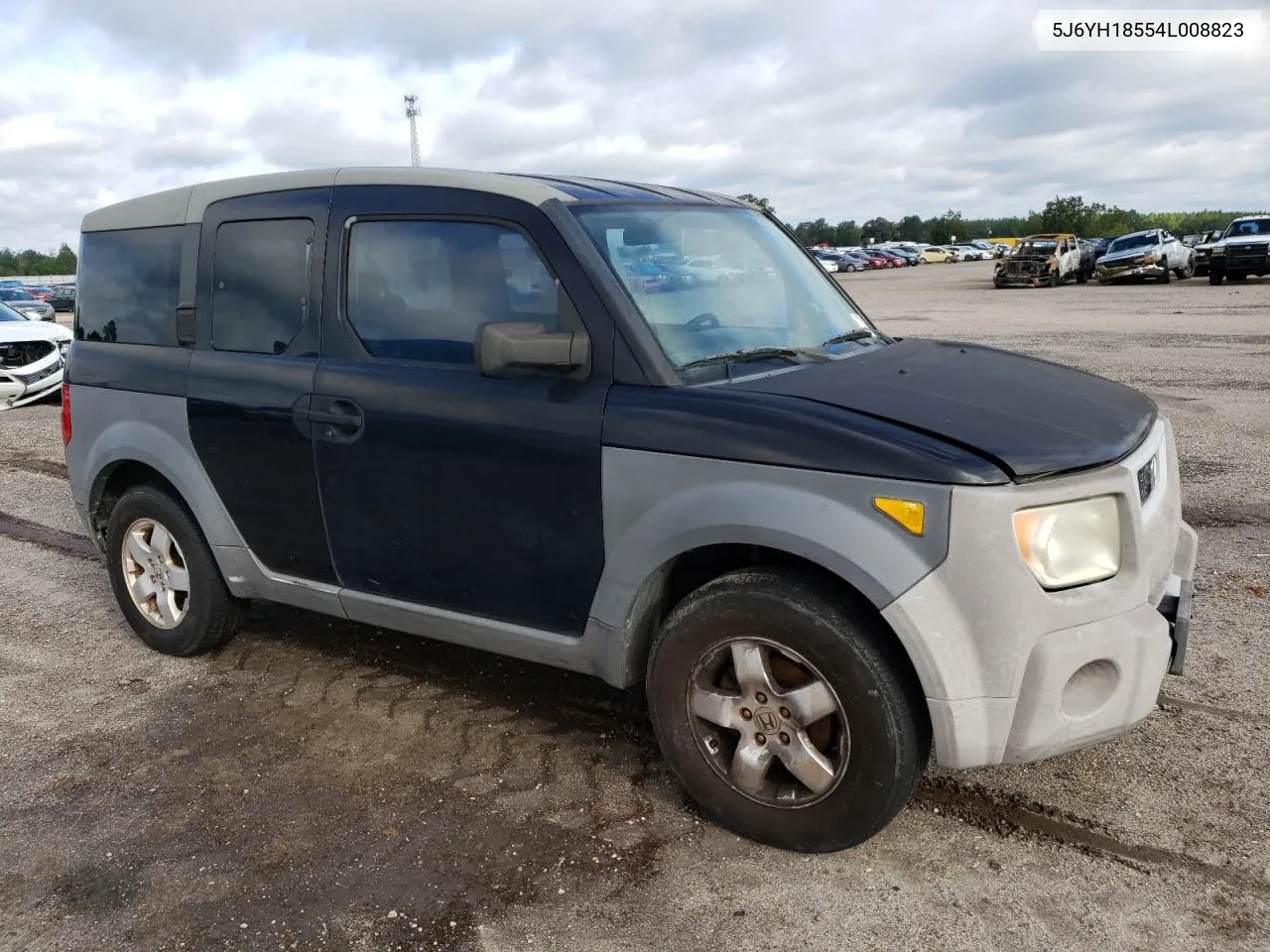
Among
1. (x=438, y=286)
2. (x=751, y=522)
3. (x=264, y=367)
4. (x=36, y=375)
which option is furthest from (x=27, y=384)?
(x=751, y=522)

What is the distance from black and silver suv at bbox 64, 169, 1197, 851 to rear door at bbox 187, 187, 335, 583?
14mm

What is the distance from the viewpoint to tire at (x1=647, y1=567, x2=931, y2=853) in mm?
2844

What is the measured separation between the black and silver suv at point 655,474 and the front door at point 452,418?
0.4 inches

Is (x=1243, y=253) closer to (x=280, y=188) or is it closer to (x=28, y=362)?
(x=28, y=362)

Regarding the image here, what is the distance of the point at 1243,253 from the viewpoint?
2939 centimetres

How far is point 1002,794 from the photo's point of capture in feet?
11.1

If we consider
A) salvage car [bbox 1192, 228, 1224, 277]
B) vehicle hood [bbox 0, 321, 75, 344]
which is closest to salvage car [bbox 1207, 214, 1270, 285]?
salvage car [bbox 1192, 228, 1224, 277]

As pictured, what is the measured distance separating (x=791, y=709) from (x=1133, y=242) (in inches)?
1356

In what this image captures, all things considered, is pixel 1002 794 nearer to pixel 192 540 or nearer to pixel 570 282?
pixel 570 282

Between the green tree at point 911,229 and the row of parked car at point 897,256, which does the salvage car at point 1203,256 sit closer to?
the row of parked car at point 897,256

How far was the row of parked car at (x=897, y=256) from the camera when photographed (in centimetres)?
6926

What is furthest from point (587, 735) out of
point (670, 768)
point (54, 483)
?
point (54, 483)

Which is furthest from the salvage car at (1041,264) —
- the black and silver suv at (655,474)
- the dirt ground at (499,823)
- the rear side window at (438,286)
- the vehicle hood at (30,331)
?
the rear side window at (438,286)

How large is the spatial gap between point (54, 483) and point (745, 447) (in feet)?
24.9
